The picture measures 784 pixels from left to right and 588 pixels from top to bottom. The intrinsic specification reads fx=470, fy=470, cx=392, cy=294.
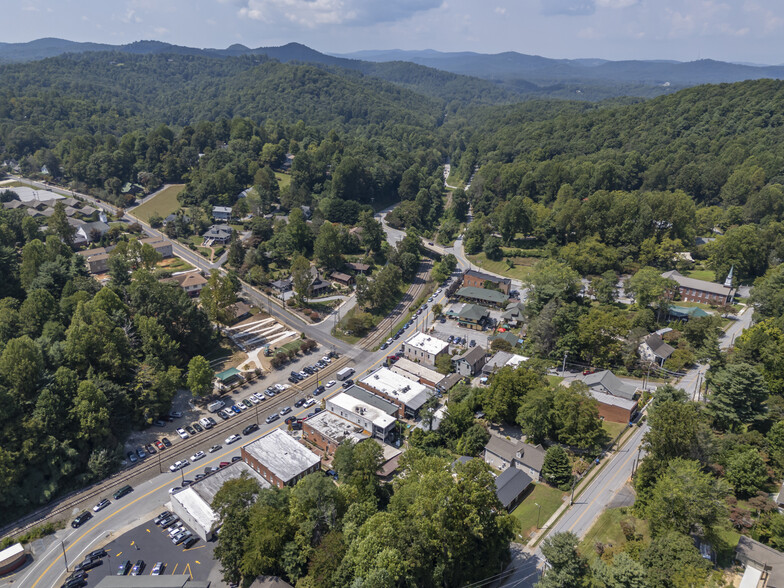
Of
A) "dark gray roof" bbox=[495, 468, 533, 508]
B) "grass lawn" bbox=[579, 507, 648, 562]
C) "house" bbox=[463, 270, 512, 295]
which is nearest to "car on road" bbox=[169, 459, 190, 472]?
"dark gray roof" bbox=[495, 468, 533, 508]

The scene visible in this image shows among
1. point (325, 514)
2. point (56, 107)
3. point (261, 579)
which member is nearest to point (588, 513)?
point (325, 514)

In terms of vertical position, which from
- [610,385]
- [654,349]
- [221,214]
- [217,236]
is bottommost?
[610,385]

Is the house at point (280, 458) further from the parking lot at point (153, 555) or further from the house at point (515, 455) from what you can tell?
the house at point (515, 455)

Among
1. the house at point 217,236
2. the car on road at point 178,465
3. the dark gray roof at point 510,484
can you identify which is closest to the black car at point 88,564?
the car on road at point 178,465

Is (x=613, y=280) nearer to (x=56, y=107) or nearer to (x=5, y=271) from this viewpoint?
(x=5, y=271)

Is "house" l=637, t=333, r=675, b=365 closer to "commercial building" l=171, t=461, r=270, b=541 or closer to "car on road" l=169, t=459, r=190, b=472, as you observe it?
"commercial building" l=171, t=461, r=270, b=541

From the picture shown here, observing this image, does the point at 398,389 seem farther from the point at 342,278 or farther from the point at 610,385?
the point at 342,278

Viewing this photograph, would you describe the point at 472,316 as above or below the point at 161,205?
below

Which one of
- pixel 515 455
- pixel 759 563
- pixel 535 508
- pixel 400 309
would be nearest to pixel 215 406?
pixel 515 455
